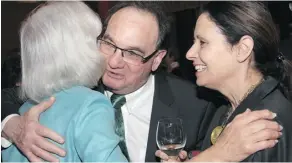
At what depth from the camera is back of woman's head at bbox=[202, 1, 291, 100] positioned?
1605 millimetres

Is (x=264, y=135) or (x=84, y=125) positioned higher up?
(x=84, y=125)

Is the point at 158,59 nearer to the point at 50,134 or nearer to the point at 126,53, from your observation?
the point at 126,53

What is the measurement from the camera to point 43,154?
141cm

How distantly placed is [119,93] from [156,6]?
0.58m

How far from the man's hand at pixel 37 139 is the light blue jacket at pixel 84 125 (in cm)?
2

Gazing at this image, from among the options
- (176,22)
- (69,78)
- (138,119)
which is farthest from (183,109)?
(176,22)

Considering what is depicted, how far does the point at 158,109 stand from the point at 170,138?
506mm

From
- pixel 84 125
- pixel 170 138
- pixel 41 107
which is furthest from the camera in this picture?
pixel 170 138

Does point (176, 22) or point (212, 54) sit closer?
point (212, 54)

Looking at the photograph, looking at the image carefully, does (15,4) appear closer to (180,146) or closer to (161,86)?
(161,86)

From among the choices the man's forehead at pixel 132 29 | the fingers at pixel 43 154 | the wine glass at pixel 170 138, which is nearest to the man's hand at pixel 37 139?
the fingers at pixel 43 154

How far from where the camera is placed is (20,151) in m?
1.50

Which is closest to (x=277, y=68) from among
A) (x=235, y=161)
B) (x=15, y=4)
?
(x=235, y=161)

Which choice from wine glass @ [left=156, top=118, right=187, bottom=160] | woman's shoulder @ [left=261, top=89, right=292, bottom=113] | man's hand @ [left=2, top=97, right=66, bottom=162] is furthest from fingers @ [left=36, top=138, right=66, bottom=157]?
woman's shoulder @ [left=261, top=89, right=292, bottom=113]
